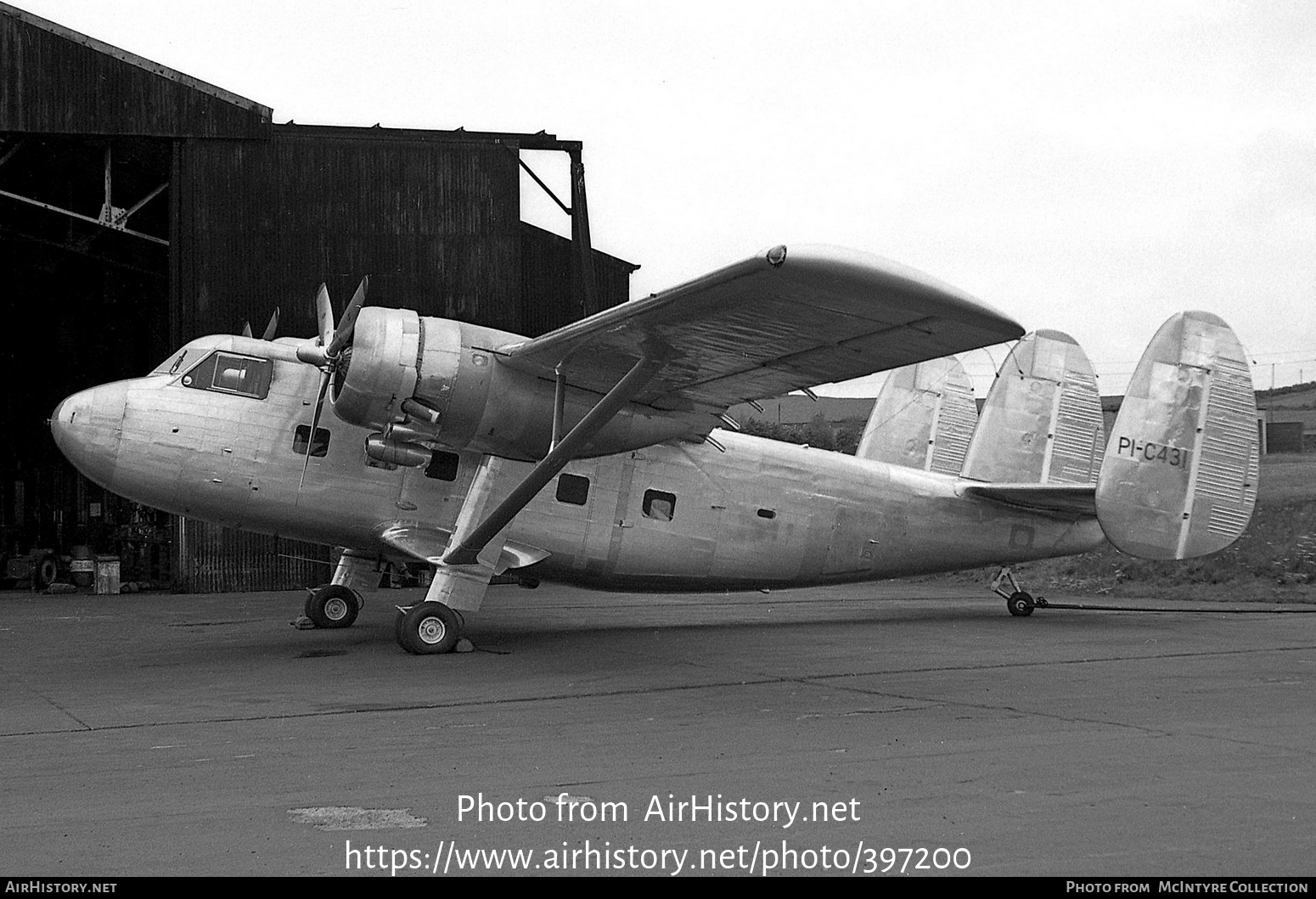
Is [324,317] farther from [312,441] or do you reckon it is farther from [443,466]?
[443,466]

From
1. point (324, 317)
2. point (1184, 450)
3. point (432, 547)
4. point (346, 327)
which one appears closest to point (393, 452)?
point (346, 327)

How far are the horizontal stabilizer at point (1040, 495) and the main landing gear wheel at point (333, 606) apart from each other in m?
8.84

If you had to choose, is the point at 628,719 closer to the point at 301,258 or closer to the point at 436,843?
the point at 436,843

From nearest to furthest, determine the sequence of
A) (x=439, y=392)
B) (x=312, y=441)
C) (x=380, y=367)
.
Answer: (x=380, y=367), (x=439, y=392), (x=312, y=441)

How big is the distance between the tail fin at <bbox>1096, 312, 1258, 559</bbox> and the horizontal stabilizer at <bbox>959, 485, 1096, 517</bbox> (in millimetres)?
573

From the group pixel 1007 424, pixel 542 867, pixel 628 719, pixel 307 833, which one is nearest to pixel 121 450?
pixel 628 719

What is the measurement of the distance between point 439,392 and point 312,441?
225 centimetres

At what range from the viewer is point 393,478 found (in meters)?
14.2

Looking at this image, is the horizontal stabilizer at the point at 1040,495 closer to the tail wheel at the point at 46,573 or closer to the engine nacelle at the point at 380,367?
the engine nacelle at the point at 380,367

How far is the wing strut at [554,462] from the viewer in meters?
11.9

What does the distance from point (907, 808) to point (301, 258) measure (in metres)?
24.9

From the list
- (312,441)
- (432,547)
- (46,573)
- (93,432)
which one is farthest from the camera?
(46,573)

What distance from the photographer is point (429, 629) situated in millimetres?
13039

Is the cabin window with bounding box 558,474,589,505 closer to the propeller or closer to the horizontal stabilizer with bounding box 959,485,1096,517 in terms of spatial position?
the propeller
